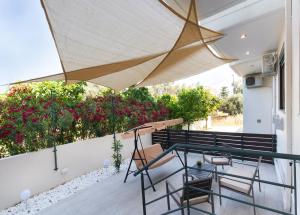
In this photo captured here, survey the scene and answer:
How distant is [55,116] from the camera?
15.6 ft

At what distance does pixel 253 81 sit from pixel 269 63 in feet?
8.50

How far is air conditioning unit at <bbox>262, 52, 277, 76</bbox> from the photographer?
5102mm

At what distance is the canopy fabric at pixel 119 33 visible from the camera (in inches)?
80.1

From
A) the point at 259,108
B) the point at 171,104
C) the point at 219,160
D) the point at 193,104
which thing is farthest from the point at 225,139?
the point at 171,104

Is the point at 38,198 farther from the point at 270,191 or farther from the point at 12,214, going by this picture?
the point at 270,191

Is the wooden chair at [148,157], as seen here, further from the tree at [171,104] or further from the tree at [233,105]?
the tree at [233,105]

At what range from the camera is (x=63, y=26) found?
85.2 inches

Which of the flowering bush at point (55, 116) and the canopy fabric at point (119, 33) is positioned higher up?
the canopy fabric at point (119, 33)

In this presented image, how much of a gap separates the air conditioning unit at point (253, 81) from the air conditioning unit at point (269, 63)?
242cm

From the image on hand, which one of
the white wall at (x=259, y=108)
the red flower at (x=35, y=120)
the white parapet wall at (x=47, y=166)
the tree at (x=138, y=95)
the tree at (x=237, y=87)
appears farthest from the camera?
the tree at (x=237, y=87)

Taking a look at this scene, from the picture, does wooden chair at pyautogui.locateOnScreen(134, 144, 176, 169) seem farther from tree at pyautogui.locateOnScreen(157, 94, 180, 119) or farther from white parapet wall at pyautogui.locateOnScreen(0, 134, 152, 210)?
tree at pyautogui.locateOnScreen(157, 94, 180, 119)

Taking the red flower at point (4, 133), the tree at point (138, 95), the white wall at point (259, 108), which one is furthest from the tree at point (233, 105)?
the red flower at point (4, 133)

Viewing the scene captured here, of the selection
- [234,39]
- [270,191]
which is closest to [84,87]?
[234,39]

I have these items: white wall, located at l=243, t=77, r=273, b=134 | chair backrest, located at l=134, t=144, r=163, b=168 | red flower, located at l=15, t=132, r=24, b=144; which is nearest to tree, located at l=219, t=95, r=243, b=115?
white wall, located at l=243, t=77, r=273, b=134
